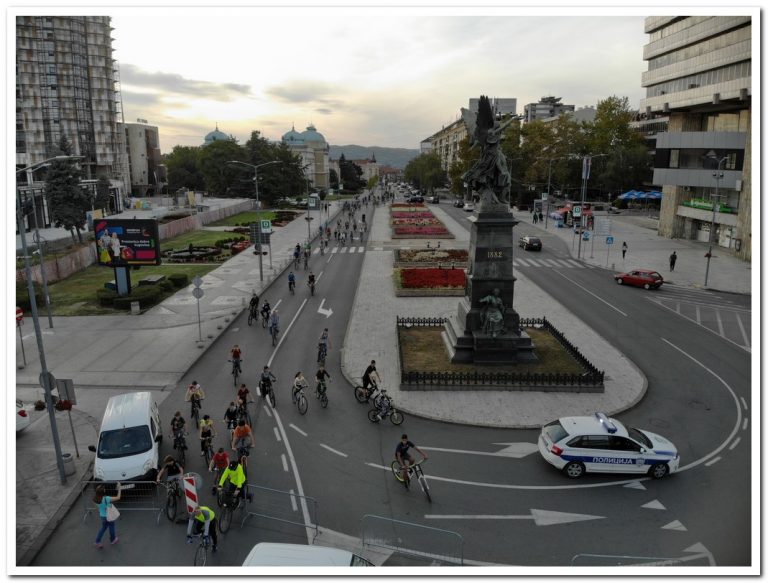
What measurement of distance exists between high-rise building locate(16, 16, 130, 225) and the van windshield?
7497cm

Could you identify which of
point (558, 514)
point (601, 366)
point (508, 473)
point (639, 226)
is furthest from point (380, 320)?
point (639, 226)

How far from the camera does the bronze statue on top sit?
21.1m

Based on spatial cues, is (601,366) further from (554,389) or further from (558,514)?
(558,514)

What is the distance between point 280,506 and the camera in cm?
1326

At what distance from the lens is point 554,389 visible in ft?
64.1

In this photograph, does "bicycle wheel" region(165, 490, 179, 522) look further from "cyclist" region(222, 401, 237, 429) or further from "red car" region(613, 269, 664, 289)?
"red car" region(613, 269, 664, 289)

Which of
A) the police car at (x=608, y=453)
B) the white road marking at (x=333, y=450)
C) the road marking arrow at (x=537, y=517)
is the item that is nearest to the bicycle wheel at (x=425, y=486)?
the road marking arrow at (x=537, y=517)

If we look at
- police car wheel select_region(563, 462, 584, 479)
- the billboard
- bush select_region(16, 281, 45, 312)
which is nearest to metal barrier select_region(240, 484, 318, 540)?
police car wheel select_region(563, 462, 584, 479)

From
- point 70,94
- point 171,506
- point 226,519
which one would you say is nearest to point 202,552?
point 226,519

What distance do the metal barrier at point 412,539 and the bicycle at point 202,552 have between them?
10.8 ft

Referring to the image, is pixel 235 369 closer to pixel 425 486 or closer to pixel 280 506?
pixel 280 506

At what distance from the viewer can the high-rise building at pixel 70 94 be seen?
83375mm

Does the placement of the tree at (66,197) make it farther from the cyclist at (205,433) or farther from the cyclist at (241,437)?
the cyclist at (241,437)

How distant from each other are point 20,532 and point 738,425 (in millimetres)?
20120
